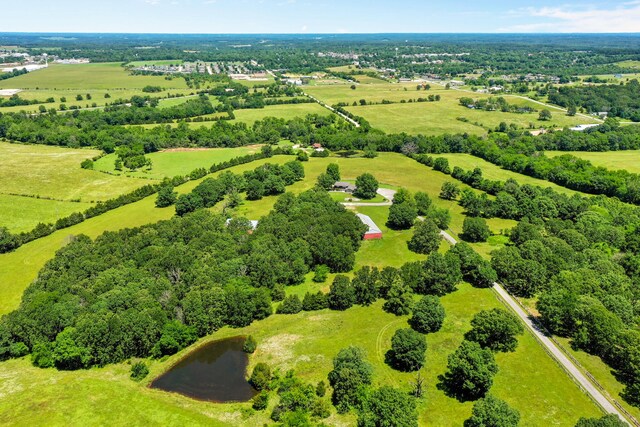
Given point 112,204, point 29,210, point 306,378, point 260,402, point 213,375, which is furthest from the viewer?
point 112,204

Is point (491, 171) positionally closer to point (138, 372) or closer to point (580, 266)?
point (580, 266)

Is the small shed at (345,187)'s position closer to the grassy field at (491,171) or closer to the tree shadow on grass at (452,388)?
the grassy field at (491,171)

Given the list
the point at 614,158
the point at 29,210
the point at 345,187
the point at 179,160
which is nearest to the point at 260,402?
the point at 345,187

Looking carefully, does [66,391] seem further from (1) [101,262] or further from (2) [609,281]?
(2) [609,281]

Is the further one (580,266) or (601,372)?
(580,266)

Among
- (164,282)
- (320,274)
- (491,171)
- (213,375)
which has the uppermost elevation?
(164,282)

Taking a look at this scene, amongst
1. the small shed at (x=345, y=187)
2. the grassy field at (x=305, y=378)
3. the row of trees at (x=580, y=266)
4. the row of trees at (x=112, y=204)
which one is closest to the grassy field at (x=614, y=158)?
the row of trees at (x=580, y=266)

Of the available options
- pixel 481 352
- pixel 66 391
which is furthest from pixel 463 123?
pixel 66 391
